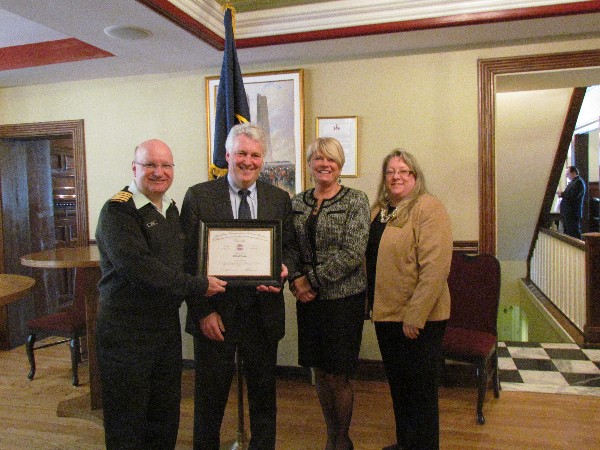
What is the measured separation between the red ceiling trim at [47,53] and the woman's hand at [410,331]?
246cm

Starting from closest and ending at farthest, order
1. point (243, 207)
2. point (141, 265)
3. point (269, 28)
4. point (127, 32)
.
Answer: point (141, 265), point (243, 207), point (127, 32), point (269, 28)

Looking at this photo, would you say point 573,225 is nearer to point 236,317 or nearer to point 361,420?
point 361,420

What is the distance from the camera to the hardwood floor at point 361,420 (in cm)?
244

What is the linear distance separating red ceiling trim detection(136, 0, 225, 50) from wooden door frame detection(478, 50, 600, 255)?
1581 millimetres

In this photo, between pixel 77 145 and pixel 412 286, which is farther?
pixel 77 145

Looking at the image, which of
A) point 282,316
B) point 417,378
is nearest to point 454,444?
point 417,378

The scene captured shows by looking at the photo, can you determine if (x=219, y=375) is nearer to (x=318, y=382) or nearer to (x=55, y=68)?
(x=318, y=382)

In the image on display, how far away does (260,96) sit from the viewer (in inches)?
128

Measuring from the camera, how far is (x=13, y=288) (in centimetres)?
184

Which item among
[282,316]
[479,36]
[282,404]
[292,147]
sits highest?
[479,36]

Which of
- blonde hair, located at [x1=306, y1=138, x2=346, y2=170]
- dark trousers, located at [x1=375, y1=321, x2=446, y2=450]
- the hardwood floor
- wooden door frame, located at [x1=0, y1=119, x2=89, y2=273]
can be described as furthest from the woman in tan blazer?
wooden door frame, located at [x1=0, y1=119, x2=89, y2=273]

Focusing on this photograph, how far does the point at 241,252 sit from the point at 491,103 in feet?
6.41

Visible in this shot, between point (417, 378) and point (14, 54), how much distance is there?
11.0ft

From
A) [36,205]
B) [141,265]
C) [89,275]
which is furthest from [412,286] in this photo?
[36,205]
